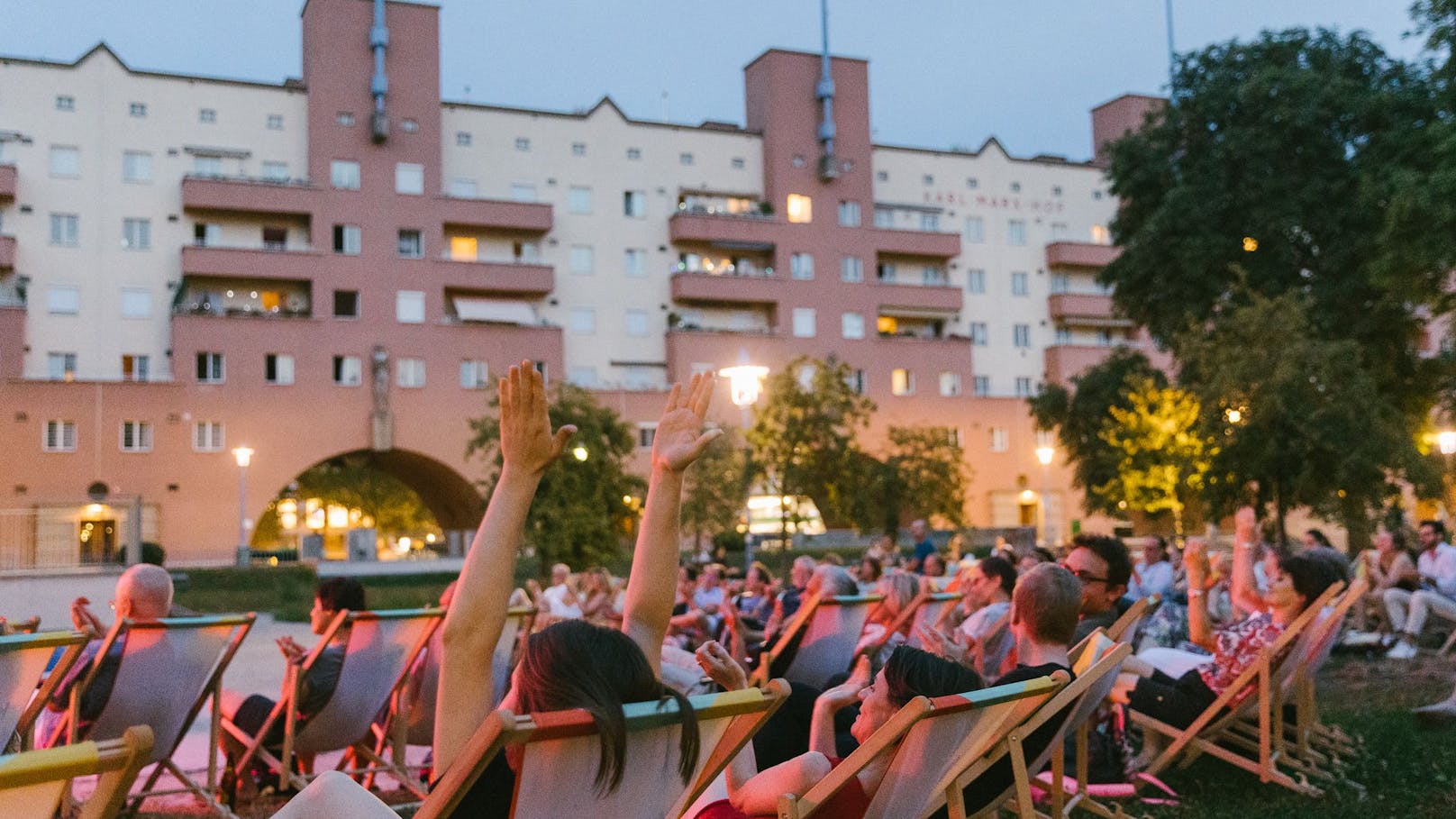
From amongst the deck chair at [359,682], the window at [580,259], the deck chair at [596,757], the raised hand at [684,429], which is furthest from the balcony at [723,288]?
the deck chair at [596,757]

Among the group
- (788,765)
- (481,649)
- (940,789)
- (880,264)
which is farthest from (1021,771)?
(880,264)

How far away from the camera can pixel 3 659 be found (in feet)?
13.1

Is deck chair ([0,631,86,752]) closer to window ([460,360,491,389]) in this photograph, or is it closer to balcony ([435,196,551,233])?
window ([460,360,491,389])

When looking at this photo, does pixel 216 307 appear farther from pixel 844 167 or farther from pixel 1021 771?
pixel 1021 771

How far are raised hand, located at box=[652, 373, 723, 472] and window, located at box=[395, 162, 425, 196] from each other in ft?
154

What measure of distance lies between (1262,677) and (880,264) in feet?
167

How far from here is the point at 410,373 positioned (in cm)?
4806

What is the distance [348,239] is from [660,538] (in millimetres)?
46697

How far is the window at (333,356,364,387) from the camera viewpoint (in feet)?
155

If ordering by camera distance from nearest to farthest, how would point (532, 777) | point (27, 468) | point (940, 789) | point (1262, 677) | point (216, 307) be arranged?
point (532, 777) → point (940, 789) → point (1262, 677) → point (27, 468) → point (216, 307)

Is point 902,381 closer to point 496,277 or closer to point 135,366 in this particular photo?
point 496,277

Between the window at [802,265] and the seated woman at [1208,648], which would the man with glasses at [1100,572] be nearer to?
the seated woman at [1208,648]

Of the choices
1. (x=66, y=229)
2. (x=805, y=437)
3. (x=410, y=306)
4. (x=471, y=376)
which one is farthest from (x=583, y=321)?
(x=66, y=229)

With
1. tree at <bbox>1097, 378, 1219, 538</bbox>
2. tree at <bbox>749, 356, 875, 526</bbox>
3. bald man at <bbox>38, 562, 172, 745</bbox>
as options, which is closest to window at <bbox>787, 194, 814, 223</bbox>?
tree at <bbox>749, 356, 875, 526</bbox>
